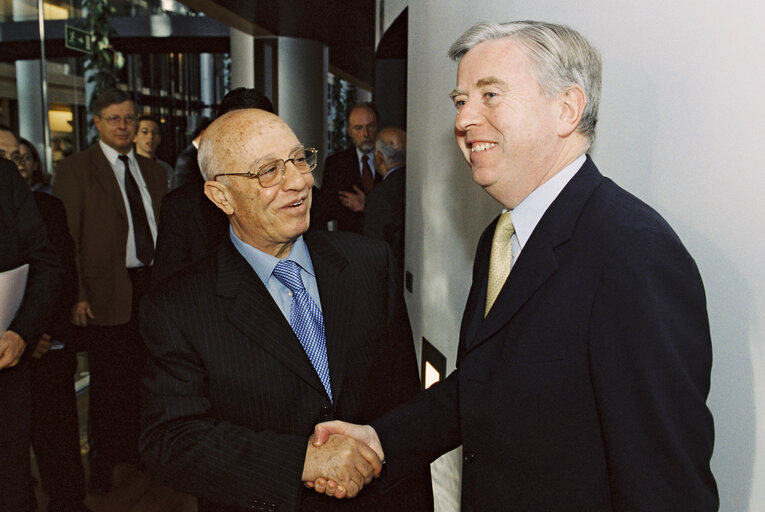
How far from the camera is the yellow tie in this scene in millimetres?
1339

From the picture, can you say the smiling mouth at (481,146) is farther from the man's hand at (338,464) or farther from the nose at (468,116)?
the man's hand at (338,464)

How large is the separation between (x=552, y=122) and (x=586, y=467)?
Answer: 649 millimetres

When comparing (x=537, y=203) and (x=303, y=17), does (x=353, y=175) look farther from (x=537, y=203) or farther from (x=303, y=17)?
(x=537, y=203)

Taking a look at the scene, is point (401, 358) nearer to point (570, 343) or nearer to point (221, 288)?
point (221, 288)

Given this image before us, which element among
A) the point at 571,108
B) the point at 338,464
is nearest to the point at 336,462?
the point at 338,464

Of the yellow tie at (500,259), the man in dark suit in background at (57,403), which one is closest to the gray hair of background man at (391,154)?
the man in dark suit in background at (57,403)

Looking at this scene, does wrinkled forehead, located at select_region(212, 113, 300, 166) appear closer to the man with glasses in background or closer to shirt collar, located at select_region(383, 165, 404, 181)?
the man with glasses in background

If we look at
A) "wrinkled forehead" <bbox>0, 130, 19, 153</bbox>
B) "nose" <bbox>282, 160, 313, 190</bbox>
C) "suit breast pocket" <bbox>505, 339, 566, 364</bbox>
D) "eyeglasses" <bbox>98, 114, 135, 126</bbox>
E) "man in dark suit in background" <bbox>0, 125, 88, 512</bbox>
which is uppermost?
"eyeglasses" <bbox>98, 114, 135, 126</bbox>

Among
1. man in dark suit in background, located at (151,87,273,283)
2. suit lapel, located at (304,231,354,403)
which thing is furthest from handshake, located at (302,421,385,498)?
man in dark suit in background, located at (151,87,273,283)

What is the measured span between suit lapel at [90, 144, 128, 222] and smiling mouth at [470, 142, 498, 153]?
9.17 ft

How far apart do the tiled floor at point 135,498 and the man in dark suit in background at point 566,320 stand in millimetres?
2264

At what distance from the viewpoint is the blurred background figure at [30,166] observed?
3411 mm

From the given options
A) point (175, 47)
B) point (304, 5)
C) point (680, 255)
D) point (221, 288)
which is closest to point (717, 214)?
point (680, 255)

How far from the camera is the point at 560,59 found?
46.1 inches
